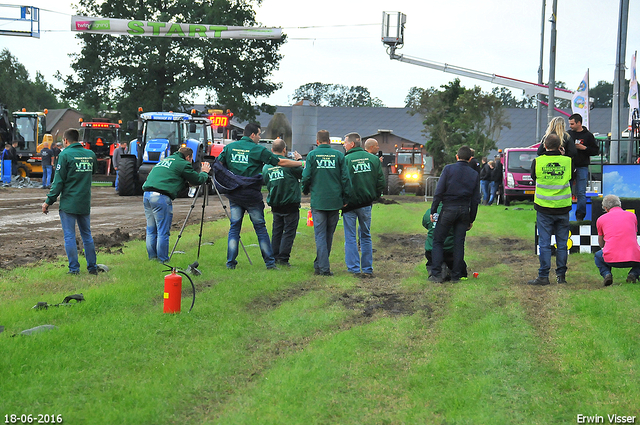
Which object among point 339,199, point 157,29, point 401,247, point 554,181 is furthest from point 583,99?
point 339,199

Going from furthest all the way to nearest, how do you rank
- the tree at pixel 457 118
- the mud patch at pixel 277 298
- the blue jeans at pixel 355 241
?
the tree at pixel 457 118
the blue jeans at pixel 355 241
the mud patch at pixel 277 298

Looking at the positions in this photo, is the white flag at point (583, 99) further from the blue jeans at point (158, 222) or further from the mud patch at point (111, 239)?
the blue jeans at point (158, 222)

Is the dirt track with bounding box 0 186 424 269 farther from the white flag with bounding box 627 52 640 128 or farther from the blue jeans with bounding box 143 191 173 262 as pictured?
the white flag with bounding box 627 52 640 128

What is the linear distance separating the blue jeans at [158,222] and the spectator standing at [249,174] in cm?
99

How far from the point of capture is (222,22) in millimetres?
47875

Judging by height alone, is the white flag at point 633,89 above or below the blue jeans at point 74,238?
above

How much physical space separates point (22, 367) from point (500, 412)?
149 inches

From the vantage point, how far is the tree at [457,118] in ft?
181

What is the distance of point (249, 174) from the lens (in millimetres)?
10414

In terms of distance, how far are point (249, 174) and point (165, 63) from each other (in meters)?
41.7

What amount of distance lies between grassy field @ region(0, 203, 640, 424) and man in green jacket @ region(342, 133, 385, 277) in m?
0.48

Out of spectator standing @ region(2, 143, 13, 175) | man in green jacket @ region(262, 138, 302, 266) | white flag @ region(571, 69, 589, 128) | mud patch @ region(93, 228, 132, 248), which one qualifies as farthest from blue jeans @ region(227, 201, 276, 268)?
spectator standing @ region(2, 143, 13, 175)

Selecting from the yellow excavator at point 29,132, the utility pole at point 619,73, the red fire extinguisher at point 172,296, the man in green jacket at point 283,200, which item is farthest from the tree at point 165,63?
the red fire extinguisher at point 172,296

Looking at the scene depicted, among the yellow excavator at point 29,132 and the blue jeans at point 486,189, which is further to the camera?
the yellow excavator at point 29,132
